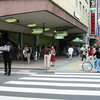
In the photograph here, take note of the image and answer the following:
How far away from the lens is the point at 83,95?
7.25m

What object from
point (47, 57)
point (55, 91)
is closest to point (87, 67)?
point (47, 57)

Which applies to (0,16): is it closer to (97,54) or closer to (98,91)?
(97,54)

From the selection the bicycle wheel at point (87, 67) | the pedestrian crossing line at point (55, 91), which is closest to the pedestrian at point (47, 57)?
the bicycle wheel at point (87, 67)

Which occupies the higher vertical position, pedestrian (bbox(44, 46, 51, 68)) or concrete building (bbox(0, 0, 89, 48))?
concrete building (bbox(0, 0, 89, 48))

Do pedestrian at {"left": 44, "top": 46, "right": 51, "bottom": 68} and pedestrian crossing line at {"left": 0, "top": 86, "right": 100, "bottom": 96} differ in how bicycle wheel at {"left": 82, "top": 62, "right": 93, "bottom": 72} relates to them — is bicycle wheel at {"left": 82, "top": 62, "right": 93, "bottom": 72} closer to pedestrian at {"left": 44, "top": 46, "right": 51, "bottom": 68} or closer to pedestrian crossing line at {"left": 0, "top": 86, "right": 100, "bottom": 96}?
pedestrian at {"left": 44, "top": 46, "right": 51, "bottom": 68}

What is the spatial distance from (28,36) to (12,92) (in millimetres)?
20282

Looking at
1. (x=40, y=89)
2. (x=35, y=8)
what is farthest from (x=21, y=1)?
(x=40, y=89)

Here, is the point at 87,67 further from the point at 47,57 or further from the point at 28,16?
the point at 28,16

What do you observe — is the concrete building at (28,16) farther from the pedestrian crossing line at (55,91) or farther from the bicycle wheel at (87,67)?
the pedestrian crossing line at (55,91)

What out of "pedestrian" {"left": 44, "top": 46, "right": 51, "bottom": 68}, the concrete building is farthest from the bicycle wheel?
the concrete building

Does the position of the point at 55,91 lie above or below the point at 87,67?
below

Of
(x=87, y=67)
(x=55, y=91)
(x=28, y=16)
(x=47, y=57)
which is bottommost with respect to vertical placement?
(x=55, y=91)

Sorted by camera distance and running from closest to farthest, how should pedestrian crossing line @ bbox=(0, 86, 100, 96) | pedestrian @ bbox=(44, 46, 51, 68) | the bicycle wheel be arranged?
1. pedestrian crossing line @ bbox=(0, 86, 100, 96)
2. the bicycle wheel
3. pedestrian @ bbox=(44, 46, 51, 68)

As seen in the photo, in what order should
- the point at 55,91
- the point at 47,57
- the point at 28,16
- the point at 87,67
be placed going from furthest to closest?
the point at 28,16 → the point at 47,57 → the point at 87,67 → the point at 55,91
